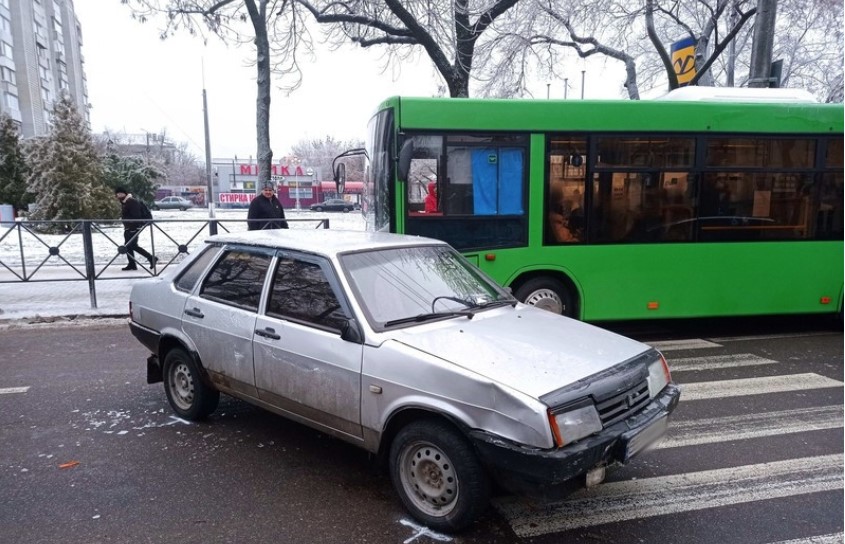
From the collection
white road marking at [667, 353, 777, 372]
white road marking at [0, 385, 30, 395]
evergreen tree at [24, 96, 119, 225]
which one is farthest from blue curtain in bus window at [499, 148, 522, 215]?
evergreen tree at [24, 96, 119, 225]

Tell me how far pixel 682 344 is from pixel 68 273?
36.4 ft

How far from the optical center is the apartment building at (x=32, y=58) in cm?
5002

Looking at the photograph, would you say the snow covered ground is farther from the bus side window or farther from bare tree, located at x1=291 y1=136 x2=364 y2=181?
bare tree, located at x1=291 y1=136 x2=364 y2=181

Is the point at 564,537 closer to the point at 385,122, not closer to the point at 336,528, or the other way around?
the point at 336,528

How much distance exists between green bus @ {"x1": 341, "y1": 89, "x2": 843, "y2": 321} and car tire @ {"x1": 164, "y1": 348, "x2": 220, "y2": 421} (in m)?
3.00

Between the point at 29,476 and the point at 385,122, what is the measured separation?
4927mm

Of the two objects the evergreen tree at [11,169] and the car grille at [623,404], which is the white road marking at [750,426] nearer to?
the car grille at [623,404]

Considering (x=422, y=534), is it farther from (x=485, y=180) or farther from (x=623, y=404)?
(x=485, y=180)

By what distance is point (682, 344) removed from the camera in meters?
6.98

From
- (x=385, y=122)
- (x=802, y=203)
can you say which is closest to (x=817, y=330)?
(x=802, y=203)

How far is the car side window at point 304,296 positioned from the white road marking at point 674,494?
5.08 ft

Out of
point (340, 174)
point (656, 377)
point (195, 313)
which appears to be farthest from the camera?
point (340, 174)

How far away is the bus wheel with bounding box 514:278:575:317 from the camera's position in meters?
7.01

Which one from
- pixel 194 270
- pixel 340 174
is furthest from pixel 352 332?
pixel 340 174
